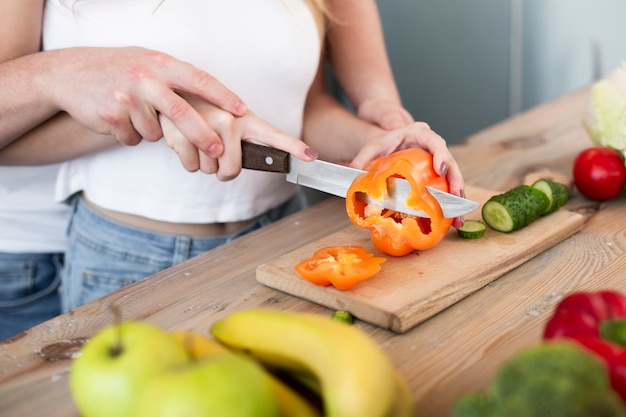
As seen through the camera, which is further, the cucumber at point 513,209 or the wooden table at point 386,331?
the cucumber at point 513,209

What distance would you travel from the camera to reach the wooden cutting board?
1.14 meters

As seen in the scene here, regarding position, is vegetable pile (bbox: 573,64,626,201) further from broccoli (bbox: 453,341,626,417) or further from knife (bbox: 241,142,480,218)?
broccoli (bbox: 453,341,626,417)

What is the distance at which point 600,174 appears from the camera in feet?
5.18

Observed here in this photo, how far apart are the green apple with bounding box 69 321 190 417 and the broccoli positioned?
30cm

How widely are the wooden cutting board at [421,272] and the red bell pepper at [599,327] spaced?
302 millimetres

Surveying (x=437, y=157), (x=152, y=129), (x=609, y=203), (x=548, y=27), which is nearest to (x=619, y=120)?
(x=609, y=203)

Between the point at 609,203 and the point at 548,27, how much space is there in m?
1.87

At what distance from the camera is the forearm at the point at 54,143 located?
59.4 inches

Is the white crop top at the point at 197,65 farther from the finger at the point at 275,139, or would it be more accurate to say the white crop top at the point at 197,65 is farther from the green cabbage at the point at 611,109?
the green cabbage at the point at 611,109

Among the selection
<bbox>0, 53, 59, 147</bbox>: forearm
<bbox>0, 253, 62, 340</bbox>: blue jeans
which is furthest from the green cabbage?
<bbox>0, 253, 62, 340</bbox>: blue jeans

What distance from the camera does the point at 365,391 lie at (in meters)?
0.72

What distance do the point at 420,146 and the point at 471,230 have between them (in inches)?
8.2

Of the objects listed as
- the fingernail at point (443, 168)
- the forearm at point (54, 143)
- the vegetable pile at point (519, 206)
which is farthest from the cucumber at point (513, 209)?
the forearm at point (54, 143)

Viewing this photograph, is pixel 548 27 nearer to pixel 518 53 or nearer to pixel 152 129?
pixel 518 53
